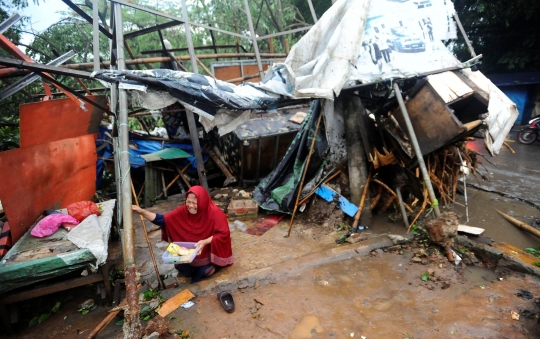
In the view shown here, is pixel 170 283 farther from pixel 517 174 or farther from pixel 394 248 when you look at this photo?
pixel 517 174

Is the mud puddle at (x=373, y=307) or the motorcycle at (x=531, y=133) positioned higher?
the motorcycle at (x=531, y=133)

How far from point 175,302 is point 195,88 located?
8.37ft

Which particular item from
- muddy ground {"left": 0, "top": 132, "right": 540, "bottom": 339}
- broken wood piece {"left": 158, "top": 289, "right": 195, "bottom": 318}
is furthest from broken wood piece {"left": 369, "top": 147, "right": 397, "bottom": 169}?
broken wood piece {"left": 158, "top": 289, "right": 195, "bottom": 318}

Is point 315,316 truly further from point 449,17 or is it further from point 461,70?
point 449,17

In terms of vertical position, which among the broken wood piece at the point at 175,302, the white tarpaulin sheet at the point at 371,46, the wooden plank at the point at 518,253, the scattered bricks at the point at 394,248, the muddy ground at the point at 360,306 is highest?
the white tarpaulin sheet at the point at 371,46

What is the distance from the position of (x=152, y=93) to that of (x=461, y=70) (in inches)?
173

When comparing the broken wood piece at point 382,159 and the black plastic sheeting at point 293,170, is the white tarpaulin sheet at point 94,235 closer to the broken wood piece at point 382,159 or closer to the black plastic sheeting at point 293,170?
the black plastic sheeting at point 293,170

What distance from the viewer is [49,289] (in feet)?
11.0

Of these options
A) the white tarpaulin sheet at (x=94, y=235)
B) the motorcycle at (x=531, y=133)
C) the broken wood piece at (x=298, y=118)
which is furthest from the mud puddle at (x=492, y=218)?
the motorcycle at (x=531, y=133)

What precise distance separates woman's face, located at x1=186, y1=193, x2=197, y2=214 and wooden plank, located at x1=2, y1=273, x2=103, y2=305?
4.56 ft

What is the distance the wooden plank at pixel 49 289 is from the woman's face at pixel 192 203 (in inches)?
54.7

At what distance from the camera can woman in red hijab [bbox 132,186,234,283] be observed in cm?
372

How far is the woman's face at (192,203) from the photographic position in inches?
141

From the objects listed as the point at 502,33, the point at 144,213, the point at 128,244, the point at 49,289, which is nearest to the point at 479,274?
the point at 128,244
